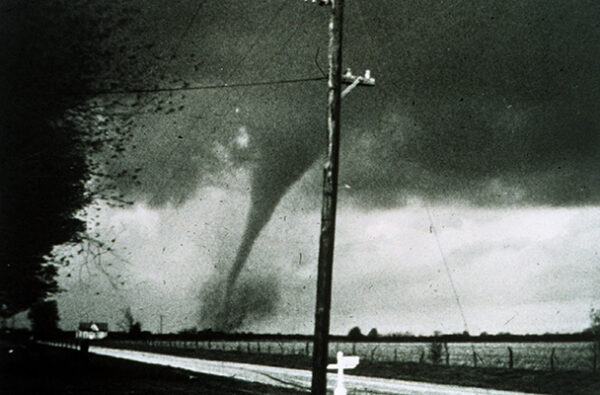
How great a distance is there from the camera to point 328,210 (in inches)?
431

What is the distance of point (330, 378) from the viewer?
85.6 feet

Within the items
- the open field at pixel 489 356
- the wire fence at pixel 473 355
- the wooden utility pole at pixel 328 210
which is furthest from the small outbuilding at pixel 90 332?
the wooden utility pole at pixel 328 210

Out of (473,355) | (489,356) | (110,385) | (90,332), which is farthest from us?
(489,356)

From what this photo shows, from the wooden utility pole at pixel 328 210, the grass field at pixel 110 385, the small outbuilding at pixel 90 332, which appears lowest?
the grass field at pixel 110 385

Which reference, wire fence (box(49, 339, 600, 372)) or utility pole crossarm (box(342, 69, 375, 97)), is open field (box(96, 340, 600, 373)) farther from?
utility pole crossarm (box(342, 69, 375, 97))

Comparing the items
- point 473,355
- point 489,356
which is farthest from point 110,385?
point 489,356

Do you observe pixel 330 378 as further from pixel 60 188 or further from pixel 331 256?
pixel 331 256

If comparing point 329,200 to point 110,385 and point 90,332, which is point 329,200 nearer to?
point 110,385

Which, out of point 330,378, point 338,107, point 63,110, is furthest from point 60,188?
point 330,378

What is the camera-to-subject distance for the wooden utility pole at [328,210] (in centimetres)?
1059

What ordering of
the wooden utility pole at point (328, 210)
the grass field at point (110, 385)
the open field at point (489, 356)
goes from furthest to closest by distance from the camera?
1. the open field at point (489, 356)
2. the grass field at point (110, 385)
3. the wooden utility pole at point (328, 210)

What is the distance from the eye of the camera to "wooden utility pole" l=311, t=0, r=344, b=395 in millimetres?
10594

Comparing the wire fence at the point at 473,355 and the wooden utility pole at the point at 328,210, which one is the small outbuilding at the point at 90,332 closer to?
the wire fence at the point at 473,355

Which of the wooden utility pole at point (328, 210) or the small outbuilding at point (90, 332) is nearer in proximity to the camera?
the wooden utility pole at point (328, 210)
